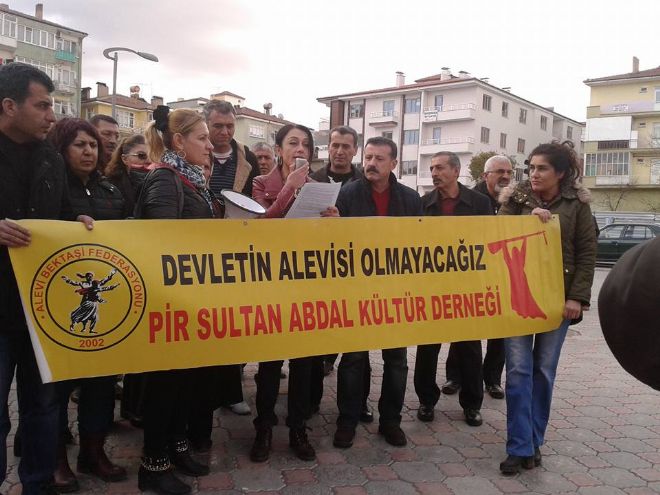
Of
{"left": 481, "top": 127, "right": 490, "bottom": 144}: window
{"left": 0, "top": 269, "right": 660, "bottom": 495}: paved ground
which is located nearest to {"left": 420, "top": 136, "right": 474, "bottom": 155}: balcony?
{"left": 481, "top": 127, "right": 490, "bottom": 144}: window

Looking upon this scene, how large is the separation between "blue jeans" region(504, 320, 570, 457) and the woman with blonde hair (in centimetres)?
201

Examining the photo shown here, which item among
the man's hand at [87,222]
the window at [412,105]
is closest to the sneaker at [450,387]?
the man's hand at [87,222]

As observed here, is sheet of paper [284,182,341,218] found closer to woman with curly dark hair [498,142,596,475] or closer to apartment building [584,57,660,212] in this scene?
woman with curly dark hair [498,142,596,475]

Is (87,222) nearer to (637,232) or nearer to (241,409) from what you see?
(241,409)

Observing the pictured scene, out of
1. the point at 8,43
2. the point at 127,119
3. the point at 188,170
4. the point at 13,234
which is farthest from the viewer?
the point at 127,119

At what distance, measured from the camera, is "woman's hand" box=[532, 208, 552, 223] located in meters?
4.08

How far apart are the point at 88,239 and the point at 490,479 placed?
9.18 feet

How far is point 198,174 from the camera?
3.56 meters

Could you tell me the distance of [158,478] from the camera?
3408 mm

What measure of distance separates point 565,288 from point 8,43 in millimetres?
61128

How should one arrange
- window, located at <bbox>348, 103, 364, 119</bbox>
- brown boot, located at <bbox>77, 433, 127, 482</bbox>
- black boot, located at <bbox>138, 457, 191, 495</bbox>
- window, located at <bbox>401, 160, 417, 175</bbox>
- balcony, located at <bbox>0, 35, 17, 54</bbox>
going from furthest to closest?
window, located at <bbox>348, 103, 364, 119</bbox>, window, located at <bbox>401, 160, 417, 175</bbox>, balcony, located at <bbox>0, 35, 17, 54</bbox>, brown boot, located at <bbox>77, 433, 127, 482</bbox>, black boot, located at <bbox>138, 457, 191, 495</bbox>

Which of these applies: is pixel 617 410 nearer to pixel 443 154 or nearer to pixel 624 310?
pixel 443 154

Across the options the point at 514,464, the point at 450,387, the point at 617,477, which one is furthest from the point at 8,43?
the point at 617,477

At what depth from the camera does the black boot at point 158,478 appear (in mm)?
3381
